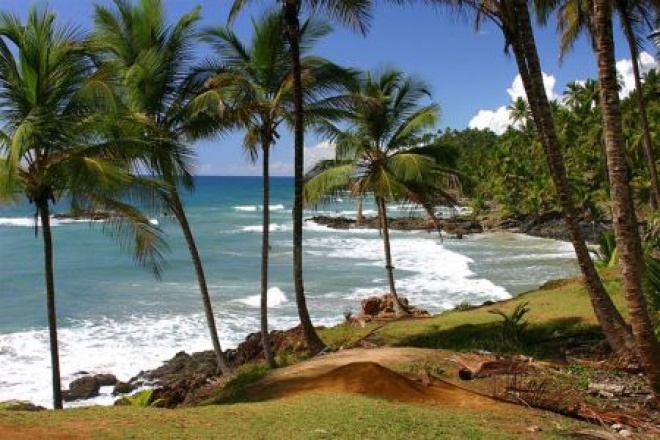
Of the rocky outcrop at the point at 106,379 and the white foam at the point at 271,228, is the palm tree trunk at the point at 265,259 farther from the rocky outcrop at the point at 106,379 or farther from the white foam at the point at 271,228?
the white foam at the point at 271,228

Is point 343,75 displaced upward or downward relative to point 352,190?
upward

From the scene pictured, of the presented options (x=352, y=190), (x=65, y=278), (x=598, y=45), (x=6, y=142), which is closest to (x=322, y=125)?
(x=352, y=190)

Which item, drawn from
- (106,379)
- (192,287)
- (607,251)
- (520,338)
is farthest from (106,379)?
(607,251)

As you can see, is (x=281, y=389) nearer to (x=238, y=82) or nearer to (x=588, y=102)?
(x=238, y=82)

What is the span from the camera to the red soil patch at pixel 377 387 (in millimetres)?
7574

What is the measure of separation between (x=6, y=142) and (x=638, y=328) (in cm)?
854

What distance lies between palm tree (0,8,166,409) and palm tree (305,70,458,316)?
550cm

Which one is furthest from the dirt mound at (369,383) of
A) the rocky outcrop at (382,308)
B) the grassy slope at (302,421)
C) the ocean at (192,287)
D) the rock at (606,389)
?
the rocky outcrop at (382,308)

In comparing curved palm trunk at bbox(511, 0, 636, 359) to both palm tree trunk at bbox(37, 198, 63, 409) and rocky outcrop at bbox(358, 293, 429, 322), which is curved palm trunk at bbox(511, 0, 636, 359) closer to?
palm tree trunk at bbox(37, 198, 63, 409)

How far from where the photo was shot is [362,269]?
101ft

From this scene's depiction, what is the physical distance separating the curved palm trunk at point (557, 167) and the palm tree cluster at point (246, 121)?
0.08ft

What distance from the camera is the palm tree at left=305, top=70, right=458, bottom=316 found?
15062mm

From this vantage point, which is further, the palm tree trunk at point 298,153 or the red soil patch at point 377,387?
the palm tree trunk at point 298,153

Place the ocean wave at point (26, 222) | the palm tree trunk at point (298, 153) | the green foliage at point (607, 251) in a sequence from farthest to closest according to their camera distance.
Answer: the ocean wave at point (26, 222) → the green foliage at point (607, 251) → the palm tree trunk at point (298, 153)
